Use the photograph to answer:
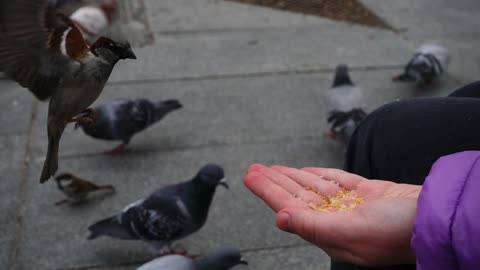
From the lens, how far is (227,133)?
5016mm

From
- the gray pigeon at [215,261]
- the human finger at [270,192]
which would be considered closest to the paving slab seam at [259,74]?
the gray pigeon at [215,261]

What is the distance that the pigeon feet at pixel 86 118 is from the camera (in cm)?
181

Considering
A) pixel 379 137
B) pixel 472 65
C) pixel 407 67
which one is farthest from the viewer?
pixel 472 65

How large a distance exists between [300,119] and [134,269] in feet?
7.28

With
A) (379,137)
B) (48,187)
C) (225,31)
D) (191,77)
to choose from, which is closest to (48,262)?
(48,187)

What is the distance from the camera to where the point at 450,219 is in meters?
1.55

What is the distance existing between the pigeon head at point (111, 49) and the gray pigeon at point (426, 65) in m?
4.50

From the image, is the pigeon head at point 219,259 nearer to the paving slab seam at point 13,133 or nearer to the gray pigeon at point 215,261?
the gray pigeon at point 215,261

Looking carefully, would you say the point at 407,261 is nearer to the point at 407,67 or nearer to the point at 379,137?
the point at 379,137

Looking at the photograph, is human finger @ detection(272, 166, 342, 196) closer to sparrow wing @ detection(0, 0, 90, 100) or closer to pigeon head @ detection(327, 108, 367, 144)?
sparrow wing @ detection(0, 0, 90, 100)

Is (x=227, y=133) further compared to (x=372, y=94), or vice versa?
(x=372, y=94)

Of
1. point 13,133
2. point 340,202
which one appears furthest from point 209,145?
point 340,202

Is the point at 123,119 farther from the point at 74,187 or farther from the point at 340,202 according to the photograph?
the point at 340,202

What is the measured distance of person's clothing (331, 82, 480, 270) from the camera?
2160 millimetres
